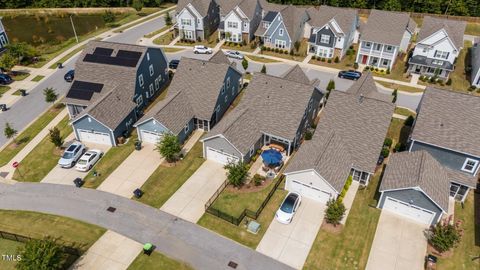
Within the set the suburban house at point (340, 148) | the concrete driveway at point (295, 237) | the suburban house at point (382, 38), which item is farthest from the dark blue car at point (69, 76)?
the suburban house at point (382, 38)

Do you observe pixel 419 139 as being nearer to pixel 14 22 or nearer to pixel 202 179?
pixel 202 179

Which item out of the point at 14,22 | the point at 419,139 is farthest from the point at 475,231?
the point at 14,22

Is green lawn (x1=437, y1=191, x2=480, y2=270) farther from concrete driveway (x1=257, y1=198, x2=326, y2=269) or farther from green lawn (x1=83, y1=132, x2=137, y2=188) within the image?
green lawn (x1=83, y1=132, x2=137, y2=188)

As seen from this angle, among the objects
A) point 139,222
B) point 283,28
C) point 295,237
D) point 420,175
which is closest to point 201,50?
point 283,28

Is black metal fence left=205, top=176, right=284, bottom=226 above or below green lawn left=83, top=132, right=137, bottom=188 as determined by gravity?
below

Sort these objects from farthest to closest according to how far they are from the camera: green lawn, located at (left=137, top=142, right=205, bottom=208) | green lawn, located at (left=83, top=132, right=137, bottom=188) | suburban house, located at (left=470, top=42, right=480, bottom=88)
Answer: suburban house, located at (left=470, top=42, right=480, bottom=88) < green lawn, located at (left=83, top=132, right=137, bottom=188) < green lawn, located at (left=137, top=142, right=205, bottom=208)

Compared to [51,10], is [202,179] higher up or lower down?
lower down

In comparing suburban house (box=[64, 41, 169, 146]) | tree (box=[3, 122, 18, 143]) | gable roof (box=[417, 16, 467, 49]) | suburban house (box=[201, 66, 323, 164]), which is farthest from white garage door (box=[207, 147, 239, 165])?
gable roof (box=[417, 16, 467, 49])
